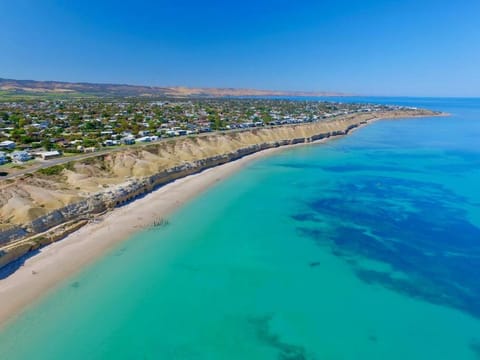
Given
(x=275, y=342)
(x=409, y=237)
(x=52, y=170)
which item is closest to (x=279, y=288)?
(x=275, y=342)

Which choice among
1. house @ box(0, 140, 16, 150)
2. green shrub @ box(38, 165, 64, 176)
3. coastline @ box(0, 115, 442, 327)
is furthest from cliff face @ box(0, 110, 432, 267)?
house @ box(0, 140, 16, 150)

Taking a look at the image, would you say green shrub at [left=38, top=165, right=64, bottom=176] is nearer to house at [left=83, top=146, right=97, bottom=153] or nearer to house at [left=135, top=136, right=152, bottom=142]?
house at [left=83, top=146, right=97, bottom=153]

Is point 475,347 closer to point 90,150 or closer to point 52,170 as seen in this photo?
point 52,170

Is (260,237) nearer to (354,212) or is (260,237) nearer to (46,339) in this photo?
(354,212)

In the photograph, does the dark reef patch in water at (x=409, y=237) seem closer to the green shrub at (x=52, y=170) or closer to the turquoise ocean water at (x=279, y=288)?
the turquoise ocean water at (x=279, y=288)

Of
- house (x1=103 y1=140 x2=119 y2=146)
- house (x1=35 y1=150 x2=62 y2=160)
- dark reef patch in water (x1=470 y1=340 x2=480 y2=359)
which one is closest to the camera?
dark reef patch in water (x1=470 y1=340 x2=480 y2=359)

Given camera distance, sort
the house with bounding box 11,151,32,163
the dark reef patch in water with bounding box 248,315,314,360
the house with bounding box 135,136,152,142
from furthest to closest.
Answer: the house with bounding box 135,136,152,142, the house with bounding box 11,151,32,163, the dark reef patch in water with bounding box 248,315,314,360

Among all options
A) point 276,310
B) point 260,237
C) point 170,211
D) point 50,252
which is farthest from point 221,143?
point 276,310
